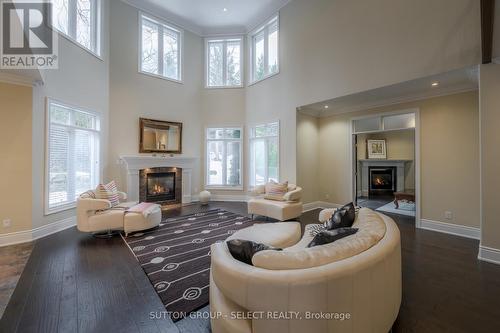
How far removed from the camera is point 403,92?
4.33 meters

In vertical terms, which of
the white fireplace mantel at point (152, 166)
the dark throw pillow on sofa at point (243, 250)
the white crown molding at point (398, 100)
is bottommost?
the dark throw pillow on sofa at point (243, 250)

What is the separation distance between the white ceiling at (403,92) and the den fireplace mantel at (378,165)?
340 centimetres

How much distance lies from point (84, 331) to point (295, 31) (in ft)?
22.4

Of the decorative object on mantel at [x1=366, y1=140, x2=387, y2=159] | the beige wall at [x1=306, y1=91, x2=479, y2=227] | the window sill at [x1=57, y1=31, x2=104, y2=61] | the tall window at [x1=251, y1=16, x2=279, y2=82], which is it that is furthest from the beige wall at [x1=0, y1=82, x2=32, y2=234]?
the decorative object on mantel at [x1=366, y1=140, x2=387, y2=159]

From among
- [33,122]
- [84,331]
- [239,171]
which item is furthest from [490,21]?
[33,122]

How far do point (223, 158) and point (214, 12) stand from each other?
4477 millimetres

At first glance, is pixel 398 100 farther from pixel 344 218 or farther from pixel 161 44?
pixel 161 44

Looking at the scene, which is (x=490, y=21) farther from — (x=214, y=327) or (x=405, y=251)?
(x=214, y=327)

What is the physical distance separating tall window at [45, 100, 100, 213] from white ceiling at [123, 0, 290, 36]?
3.74m

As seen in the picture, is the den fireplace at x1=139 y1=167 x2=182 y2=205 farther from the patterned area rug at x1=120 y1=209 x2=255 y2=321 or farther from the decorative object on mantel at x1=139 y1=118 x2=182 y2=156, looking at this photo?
the patterned area rug at x1=120 y1=209 x2=255 y2=321

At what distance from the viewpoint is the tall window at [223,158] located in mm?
7219

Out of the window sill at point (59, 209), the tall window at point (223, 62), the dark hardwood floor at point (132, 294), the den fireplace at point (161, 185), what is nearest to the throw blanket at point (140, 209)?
the dark hardwood floor at point (132, 294)

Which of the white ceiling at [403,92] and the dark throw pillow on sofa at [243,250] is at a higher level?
Answer: the white ceiling at [403,92]

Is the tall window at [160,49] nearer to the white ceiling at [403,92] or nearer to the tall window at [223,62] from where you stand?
the tall window at [223,62]
